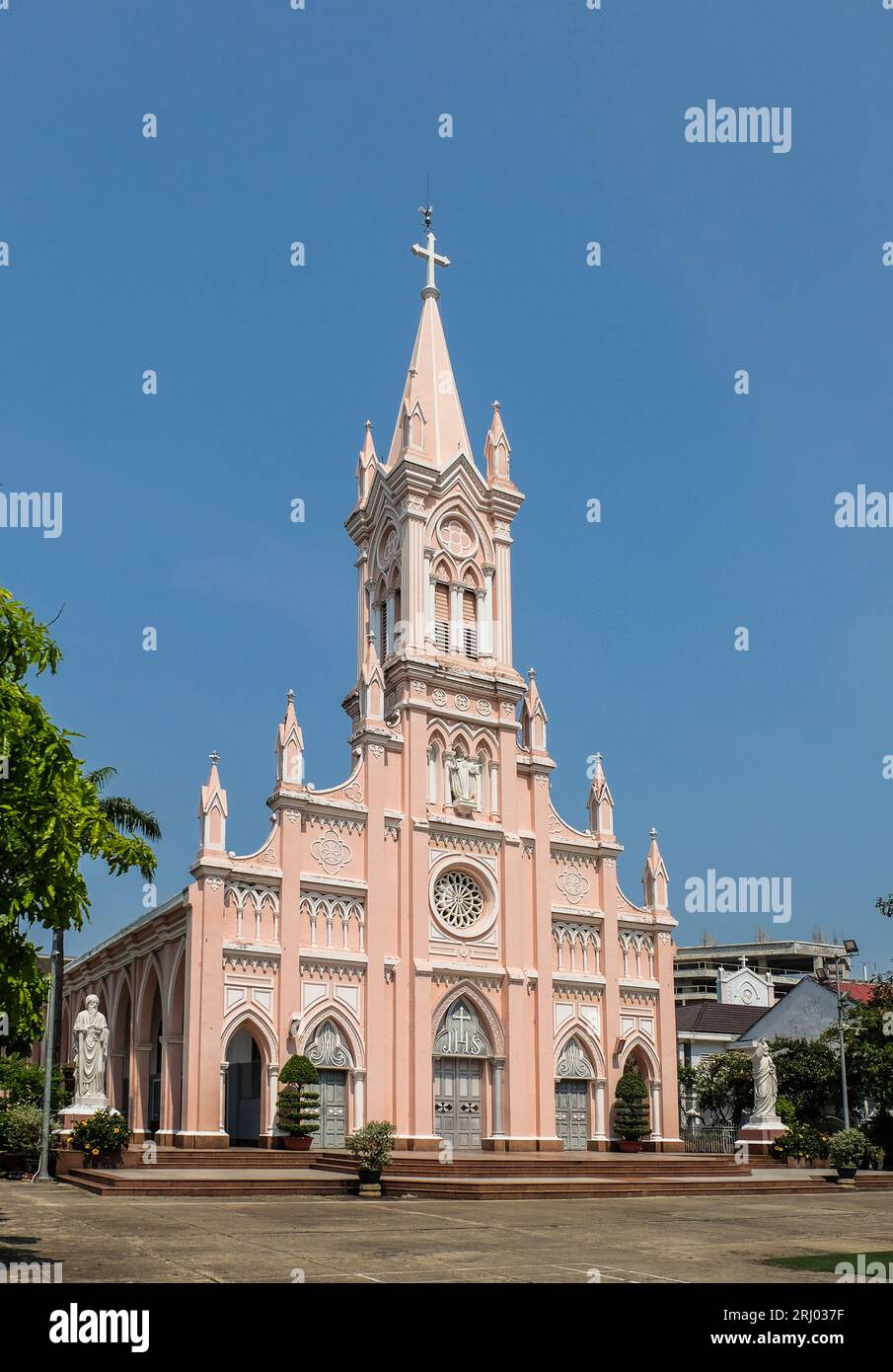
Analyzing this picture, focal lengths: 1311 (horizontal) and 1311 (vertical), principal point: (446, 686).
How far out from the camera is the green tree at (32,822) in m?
14.0

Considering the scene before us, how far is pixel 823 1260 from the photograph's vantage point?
1520cm

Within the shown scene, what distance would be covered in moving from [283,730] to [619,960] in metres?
14.1

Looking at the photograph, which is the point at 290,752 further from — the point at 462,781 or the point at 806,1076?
the point at 806,1076

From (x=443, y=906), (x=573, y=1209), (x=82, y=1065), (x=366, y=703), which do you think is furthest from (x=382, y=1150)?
(x=366, y=703)

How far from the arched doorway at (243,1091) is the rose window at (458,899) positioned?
6990 mm

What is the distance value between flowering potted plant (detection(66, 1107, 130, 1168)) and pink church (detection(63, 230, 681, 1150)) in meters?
4.04

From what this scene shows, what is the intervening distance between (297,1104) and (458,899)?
8667 millimetres

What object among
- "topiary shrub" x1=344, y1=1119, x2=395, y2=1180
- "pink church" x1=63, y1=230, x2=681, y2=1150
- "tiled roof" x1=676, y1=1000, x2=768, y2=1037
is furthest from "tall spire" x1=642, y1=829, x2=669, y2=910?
"tiled roof" x1=676, y1=1000, x2=768, y2=1037

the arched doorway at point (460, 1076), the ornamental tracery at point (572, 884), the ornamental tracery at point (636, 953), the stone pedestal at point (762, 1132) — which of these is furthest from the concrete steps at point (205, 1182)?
the ornamental tracery at point (636, 953)

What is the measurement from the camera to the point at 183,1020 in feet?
126

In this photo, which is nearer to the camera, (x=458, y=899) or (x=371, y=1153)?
(x=371, y=1153)

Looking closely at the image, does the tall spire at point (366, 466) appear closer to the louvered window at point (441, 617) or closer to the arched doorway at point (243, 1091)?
the louvered window at point (441, 617)

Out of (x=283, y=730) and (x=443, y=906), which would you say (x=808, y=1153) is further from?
(x=283, y=730)

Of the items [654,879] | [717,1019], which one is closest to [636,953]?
[654,879]
